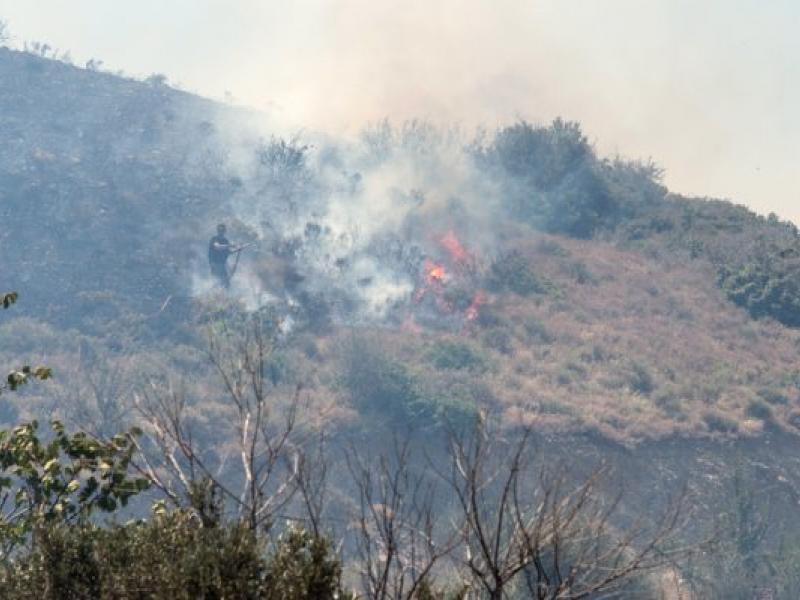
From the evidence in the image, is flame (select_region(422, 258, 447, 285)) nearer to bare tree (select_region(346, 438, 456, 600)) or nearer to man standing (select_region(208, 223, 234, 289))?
man standing (select_region(208, 223, 234, 289))

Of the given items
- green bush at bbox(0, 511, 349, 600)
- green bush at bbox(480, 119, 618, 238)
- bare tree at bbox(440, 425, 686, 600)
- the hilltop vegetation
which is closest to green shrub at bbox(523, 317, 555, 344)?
the hilltop vegetation

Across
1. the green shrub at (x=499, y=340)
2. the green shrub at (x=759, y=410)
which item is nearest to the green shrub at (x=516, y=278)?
the green shrub at (x=499, y=340)

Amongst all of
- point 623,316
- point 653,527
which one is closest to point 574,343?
point 623,316

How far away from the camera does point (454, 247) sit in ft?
165

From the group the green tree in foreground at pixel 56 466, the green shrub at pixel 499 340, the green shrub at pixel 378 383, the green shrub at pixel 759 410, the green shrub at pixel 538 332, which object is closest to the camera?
the green tree in foreground at pixel 56 466

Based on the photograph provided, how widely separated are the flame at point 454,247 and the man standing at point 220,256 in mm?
11339

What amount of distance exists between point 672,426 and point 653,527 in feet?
25.2

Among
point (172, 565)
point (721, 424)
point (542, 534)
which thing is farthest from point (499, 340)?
point (172, 565)

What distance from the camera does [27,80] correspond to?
59.0m

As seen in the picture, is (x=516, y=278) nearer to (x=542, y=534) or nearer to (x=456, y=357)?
(x=456, y=357)

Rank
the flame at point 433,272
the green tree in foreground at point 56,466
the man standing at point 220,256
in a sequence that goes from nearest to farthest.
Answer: the green tree in foreground at point 56,466, the man standing at point 220,256, the flame at point 433,272

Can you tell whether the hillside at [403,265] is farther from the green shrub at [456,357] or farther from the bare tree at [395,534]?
the bare tree at [395,534]

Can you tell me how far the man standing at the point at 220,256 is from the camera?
42.8 m

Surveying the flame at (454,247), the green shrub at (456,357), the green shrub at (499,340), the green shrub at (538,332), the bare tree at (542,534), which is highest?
the flame at (454,247)
